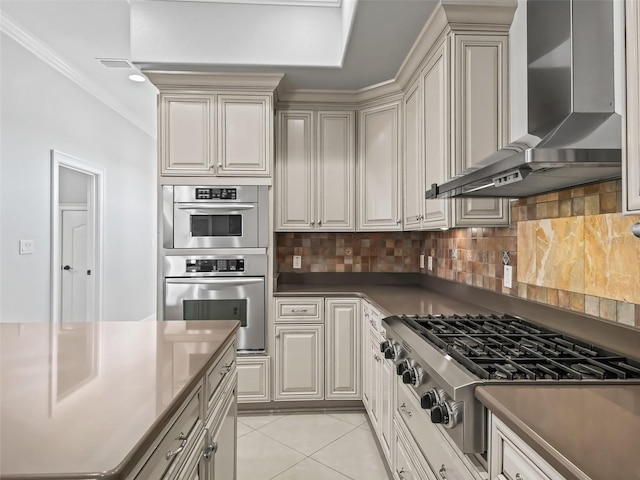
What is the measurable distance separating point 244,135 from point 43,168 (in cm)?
185

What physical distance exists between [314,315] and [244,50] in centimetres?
196

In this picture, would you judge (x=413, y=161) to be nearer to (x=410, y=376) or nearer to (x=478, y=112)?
(x=478, y=112)

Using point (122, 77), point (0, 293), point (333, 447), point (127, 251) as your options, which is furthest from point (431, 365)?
point (127, 251)

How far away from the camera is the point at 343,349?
3160 millimetres

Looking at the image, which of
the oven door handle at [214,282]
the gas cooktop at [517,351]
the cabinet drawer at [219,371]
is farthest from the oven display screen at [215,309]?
the gas cooktop at [517,351]

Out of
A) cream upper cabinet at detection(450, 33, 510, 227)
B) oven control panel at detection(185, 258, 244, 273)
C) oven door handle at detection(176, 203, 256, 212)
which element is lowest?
oven control panel at detection(185, 258, 244, 273)

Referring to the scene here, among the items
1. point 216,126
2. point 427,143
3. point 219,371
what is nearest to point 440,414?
point 219,371

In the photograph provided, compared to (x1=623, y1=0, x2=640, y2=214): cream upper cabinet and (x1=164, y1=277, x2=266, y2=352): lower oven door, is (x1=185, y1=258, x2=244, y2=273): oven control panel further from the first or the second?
(x1=623, y1=0, x2=640, y2=214): cream upper cabinet

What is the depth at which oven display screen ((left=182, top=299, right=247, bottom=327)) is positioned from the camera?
10.2ft

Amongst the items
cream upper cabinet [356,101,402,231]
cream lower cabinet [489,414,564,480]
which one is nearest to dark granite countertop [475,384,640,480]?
cream lower cabinet [489,414,564,480]

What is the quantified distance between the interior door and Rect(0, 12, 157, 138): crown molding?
1.33 m

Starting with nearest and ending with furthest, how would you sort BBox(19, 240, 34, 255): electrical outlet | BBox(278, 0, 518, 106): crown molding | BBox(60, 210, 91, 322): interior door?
BBox(278, 0, 518, 106): crown molding
BBox(19, 240, 34, 255): electrical outlet
BBox(60, 210, 91, 322): interior door

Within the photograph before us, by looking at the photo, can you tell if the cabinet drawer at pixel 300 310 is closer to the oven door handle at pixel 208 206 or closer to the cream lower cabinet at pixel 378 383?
the cream lower cabinet at pixel 378 383

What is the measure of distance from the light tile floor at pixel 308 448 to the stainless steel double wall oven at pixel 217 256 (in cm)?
58
